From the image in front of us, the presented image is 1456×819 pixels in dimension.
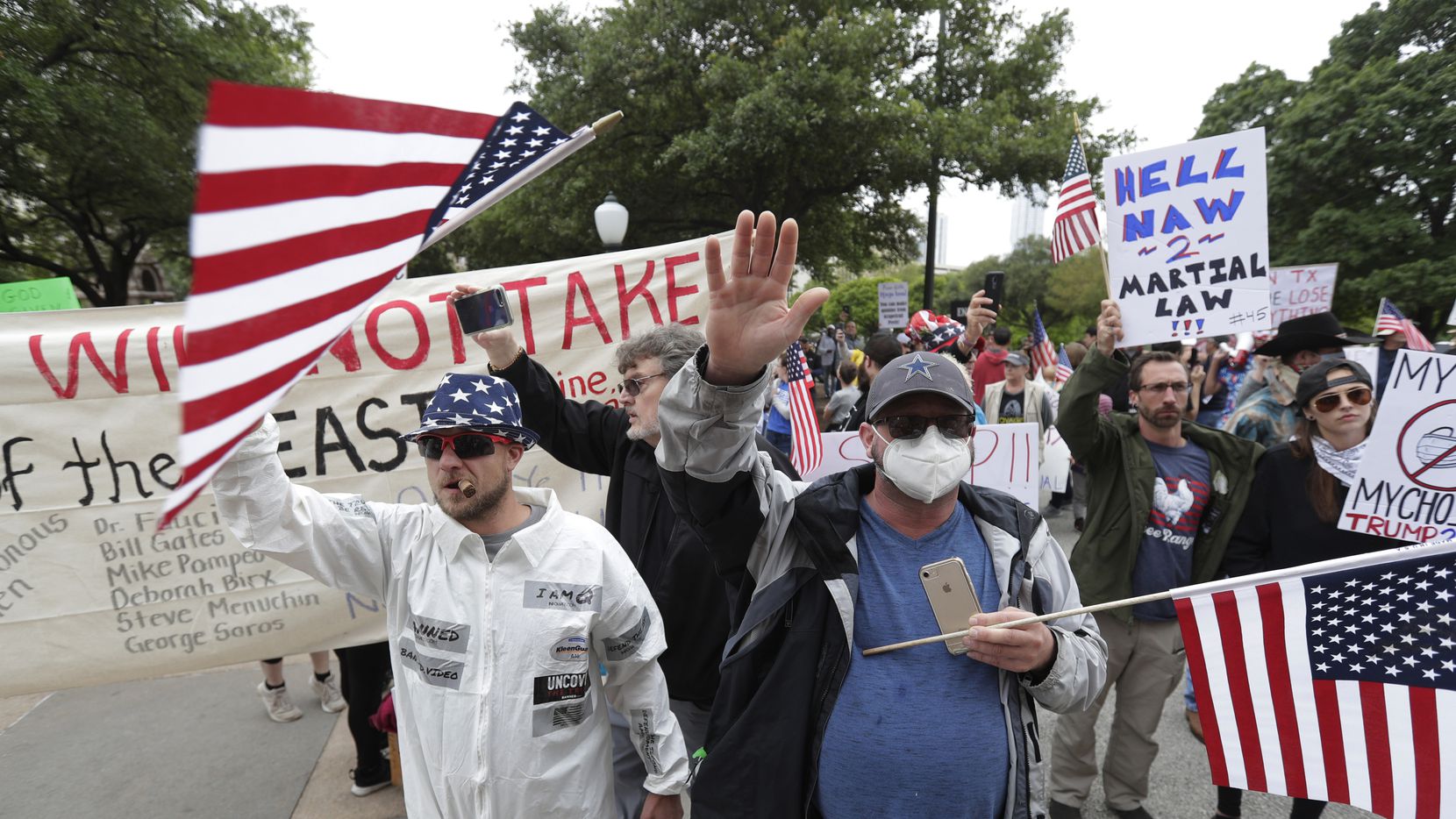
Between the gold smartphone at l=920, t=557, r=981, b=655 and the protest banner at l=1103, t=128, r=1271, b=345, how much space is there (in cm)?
189

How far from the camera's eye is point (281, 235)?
3.68 feet

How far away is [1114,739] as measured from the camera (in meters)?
3.38

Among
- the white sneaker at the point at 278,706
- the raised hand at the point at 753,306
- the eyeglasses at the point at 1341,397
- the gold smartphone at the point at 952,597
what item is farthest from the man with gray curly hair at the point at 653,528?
the white sneaker at the point at 278,706

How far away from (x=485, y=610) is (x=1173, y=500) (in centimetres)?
278

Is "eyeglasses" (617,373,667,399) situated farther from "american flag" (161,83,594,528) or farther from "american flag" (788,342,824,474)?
"american flag" (788,342,824,474)

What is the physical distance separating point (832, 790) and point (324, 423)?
2.78m

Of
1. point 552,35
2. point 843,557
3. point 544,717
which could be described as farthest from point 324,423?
point 552,35

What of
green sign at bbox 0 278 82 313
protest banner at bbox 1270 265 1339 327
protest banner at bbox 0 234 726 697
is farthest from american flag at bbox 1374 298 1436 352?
green sign at bbox 0 278 82 313

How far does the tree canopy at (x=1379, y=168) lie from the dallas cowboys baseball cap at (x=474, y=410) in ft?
87.2

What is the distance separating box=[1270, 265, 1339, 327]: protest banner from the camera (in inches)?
376

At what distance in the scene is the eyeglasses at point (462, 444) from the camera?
2.06 m

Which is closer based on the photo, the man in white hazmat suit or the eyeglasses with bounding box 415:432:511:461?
the man in white hazmat suit

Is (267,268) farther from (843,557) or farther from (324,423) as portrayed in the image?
(324,423)

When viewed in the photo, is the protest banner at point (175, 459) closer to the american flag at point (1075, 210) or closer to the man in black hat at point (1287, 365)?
the american flag at point (1075, 210)
